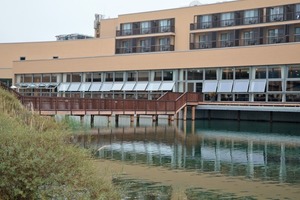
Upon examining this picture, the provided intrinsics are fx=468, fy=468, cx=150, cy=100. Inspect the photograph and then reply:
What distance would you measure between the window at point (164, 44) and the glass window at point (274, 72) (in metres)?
15.7

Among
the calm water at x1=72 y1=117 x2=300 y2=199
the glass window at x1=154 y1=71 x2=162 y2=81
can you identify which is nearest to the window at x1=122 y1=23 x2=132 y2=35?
the glass window at x1=154 y1=71 x2=162 y2=81

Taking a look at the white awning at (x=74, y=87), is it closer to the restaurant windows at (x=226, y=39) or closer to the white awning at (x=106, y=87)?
the white awning at (x=106, y=87)

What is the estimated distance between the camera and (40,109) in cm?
2997

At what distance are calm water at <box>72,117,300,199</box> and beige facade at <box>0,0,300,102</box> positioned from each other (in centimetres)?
1542

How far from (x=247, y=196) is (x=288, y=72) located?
33.7 meters

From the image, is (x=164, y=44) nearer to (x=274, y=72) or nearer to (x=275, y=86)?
(x=274, y=72)

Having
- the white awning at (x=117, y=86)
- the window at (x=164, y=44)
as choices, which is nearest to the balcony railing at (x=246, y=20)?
the window at (x=164, y=44)

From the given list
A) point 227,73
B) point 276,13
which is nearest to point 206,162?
point 227,73

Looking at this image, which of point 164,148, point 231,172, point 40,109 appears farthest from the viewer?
point 40,109

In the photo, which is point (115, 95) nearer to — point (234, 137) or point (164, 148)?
point (234, 137)

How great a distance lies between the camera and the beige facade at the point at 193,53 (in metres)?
45.7

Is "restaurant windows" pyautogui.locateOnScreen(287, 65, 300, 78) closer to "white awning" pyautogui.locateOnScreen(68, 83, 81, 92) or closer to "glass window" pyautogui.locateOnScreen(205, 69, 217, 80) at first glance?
"glass window" pyautogui.locateOnScreen(205, 69, 217, 80)

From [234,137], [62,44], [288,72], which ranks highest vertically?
[62,44]

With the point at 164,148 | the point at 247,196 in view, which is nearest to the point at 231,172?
the point at 247,196
